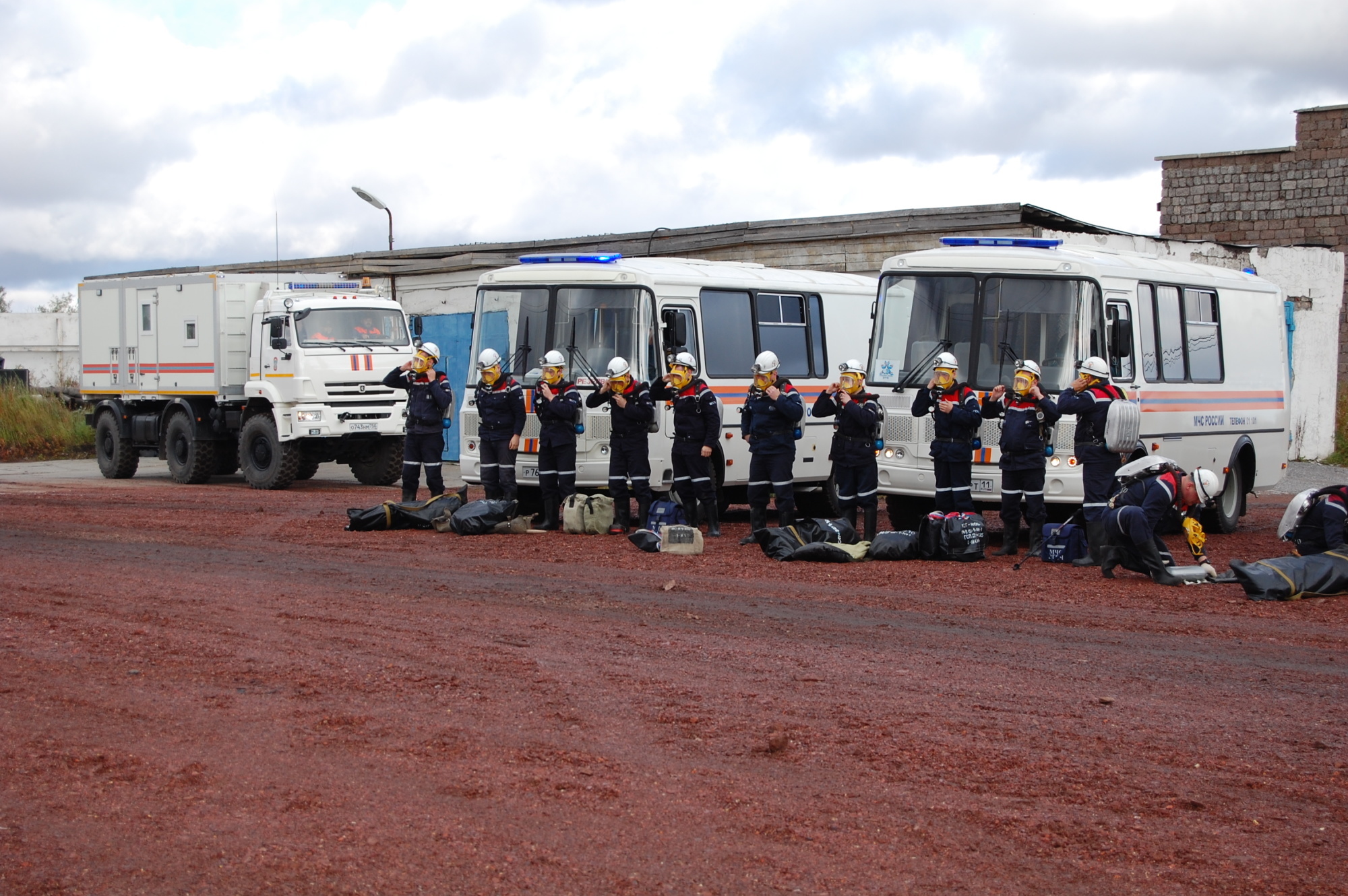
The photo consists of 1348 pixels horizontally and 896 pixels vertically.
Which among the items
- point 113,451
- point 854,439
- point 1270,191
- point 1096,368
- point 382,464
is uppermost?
point 1270,191

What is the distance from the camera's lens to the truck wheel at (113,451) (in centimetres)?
2331

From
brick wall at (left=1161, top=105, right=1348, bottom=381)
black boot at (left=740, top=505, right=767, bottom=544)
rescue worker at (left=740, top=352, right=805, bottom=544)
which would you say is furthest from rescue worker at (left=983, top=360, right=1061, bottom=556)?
brick wall at (left=1161, top=105, right=1348, bottom=381)

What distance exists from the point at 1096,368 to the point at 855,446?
2.39 metres

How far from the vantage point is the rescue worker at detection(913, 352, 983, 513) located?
12.9m

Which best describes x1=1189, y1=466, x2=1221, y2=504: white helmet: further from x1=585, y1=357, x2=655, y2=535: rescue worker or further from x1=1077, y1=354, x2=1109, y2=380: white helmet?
x1=585, y1=357, x2=655, y2=535: rescue worker

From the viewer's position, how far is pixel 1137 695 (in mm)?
7441

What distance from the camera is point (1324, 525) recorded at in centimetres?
1099

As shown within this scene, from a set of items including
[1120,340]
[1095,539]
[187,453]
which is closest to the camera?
[1095,539]

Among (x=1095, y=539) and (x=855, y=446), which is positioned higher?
(x=855, y=446)

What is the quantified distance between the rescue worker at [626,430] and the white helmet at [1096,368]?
4244 millimetres

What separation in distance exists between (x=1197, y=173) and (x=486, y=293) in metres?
20.1

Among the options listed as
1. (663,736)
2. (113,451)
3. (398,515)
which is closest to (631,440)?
(398,515)

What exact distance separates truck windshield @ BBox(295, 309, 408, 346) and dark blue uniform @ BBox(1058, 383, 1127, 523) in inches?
460

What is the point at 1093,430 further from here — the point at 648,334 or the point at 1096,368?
the point at 648,334
